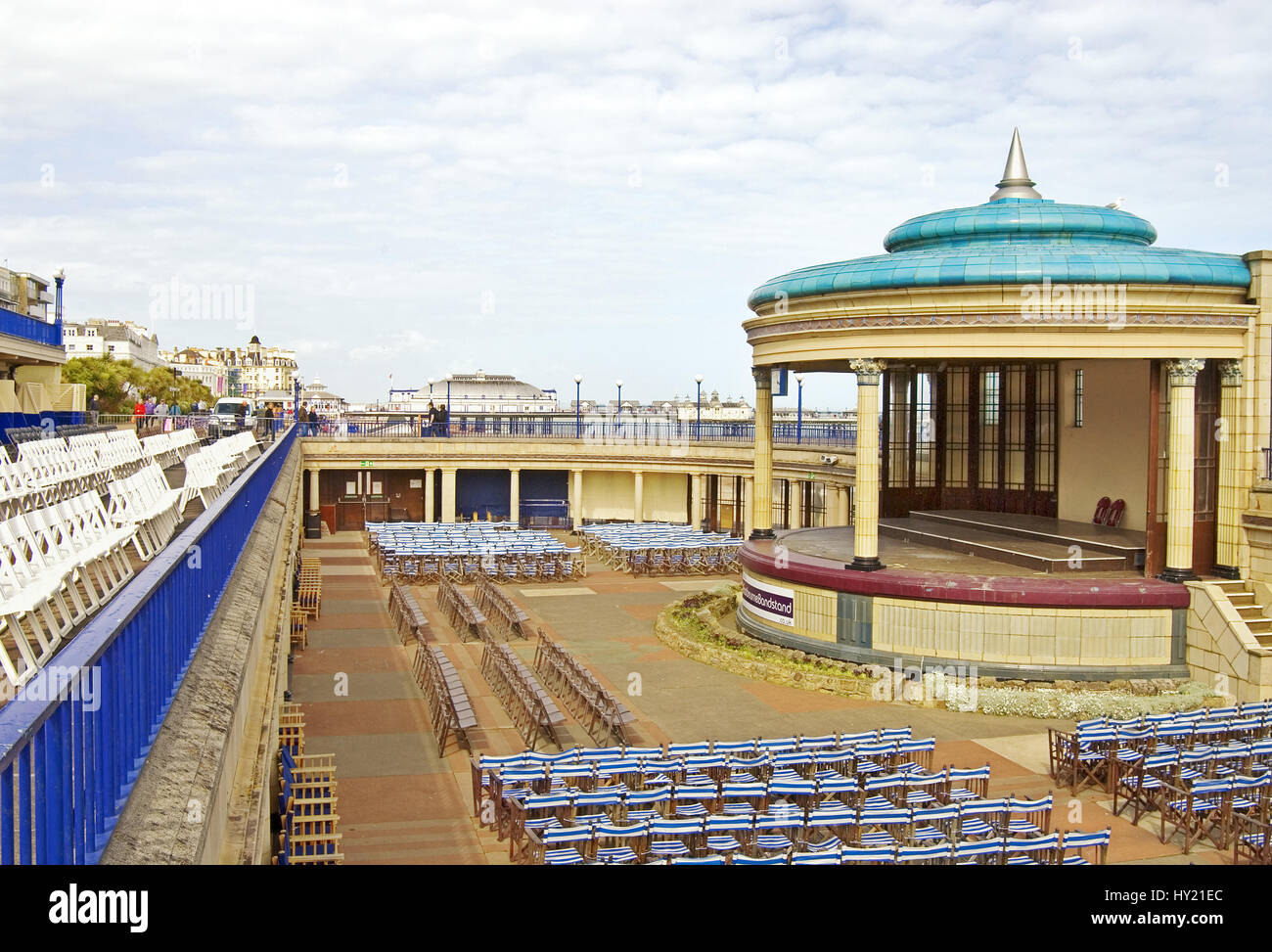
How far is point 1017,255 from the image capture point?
1825 centimetres

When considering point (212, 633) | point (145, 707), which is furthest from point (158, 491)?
point (145, 707)

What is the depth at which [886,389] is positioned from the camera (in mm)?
27547

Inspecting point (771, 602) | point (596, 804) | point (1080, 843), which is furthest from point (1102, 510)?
point (596, 804)

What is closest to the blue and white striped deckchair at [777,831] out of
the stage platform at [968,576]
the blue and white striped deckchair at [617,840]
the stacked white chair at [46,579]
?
the blue and white striped deckchair at [617,840]

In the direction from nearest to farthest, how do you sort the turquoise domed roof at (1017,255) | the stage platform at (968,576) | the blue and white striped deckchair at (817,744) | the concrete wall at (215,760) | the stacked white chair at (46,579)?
the concrete wall at (215,760), the stacked white chair at (46,579), the blue and white striped deckchair at (817,744), the stage platform at (968,576), the turquoise domed roof at (1017,255)

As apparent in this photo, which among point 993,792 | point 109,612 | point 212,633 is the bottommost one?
point 993,792

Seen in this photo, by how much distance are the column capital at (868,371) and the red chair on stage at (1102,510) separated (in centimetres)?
738

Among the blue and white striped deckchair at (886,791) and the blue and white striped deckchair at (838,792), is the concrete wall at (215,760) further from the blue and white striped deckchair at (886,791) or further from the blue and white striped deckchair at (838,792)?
the blue and white striped deckchair at (886,791)

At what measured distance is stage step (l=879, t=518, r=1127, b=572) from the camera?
1898cm

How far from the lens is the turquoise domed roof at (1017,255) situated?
17906 millimetres

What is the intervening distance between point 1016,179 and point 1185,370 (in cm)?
631

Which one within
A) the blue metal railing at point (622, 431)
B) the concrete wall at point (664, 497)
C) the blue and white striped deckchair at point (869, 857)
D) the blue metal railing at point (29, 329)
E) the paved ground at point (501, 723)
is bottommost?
the paved ground at point (501, 723)
